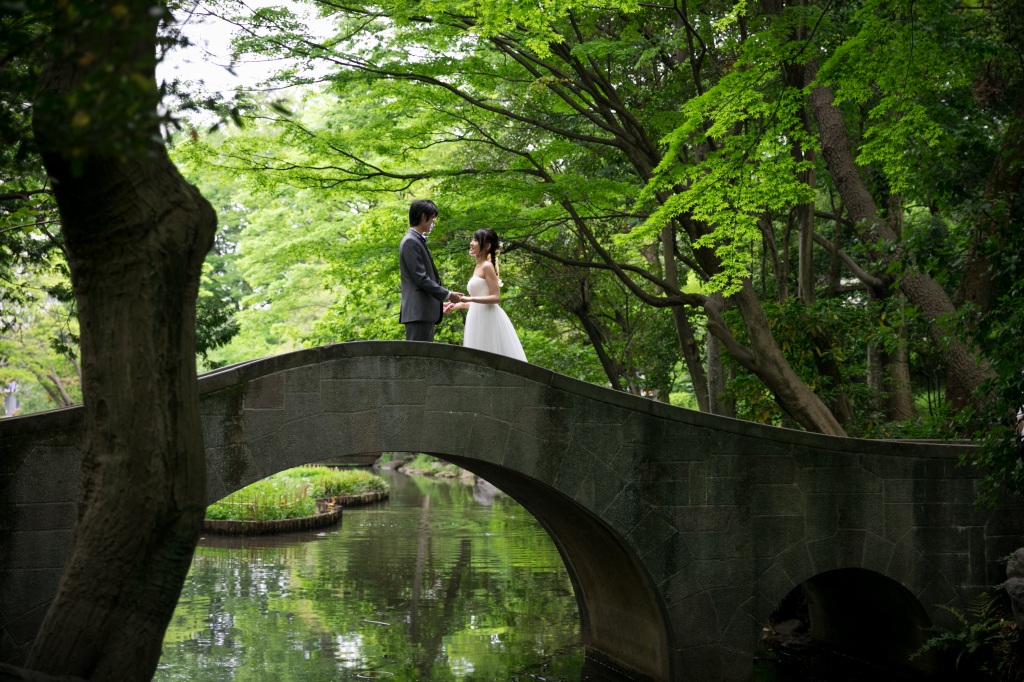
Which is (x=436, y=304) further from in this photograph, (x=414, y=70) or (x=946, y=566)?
(x=946, y=566)

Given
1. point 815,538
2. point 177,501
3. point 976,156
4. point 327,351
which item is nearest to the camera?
point 177,501

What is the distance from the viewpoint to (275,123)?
11750mm

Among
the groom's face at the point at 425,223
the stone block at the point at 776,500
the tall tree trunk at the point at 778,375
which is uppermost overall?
the groom's face at the point at 425,223

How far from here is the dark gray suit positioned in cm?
816

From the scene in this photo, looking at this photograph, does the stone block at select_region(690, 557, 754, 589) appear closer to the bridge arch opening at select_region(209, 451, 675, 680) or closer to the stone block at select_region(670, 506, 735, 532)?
the stone block at select_region(670, 506, 735, 532)

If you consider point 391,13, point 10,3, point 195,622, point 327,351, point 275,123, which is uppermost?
point 391,13

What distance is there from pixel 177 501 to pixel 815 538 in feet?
20.7

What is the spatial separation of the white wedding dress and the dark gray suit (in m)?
0.62

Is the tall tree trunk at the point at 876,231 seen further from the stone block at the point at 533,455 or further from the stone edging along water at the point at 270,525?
the stone edging along water at the point at 270,525

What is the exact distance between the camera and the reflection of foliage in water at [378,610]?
980 cm

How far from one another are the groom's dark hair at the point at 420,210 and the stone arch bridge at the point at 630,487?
1050 millimetres

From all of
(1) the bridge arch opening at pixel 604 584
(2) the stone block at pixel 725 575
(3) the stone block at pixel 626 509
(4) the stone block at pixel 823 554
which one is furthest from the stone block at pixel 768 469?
(1) the bridge arch opening at pixel 604 584

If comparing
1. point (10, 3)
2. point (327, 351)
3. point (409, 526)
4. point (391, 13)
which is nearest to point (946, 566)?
point (327, 351)

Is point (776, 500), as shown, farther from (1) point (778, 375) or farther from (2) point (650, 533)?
(1) point (778, 375)
